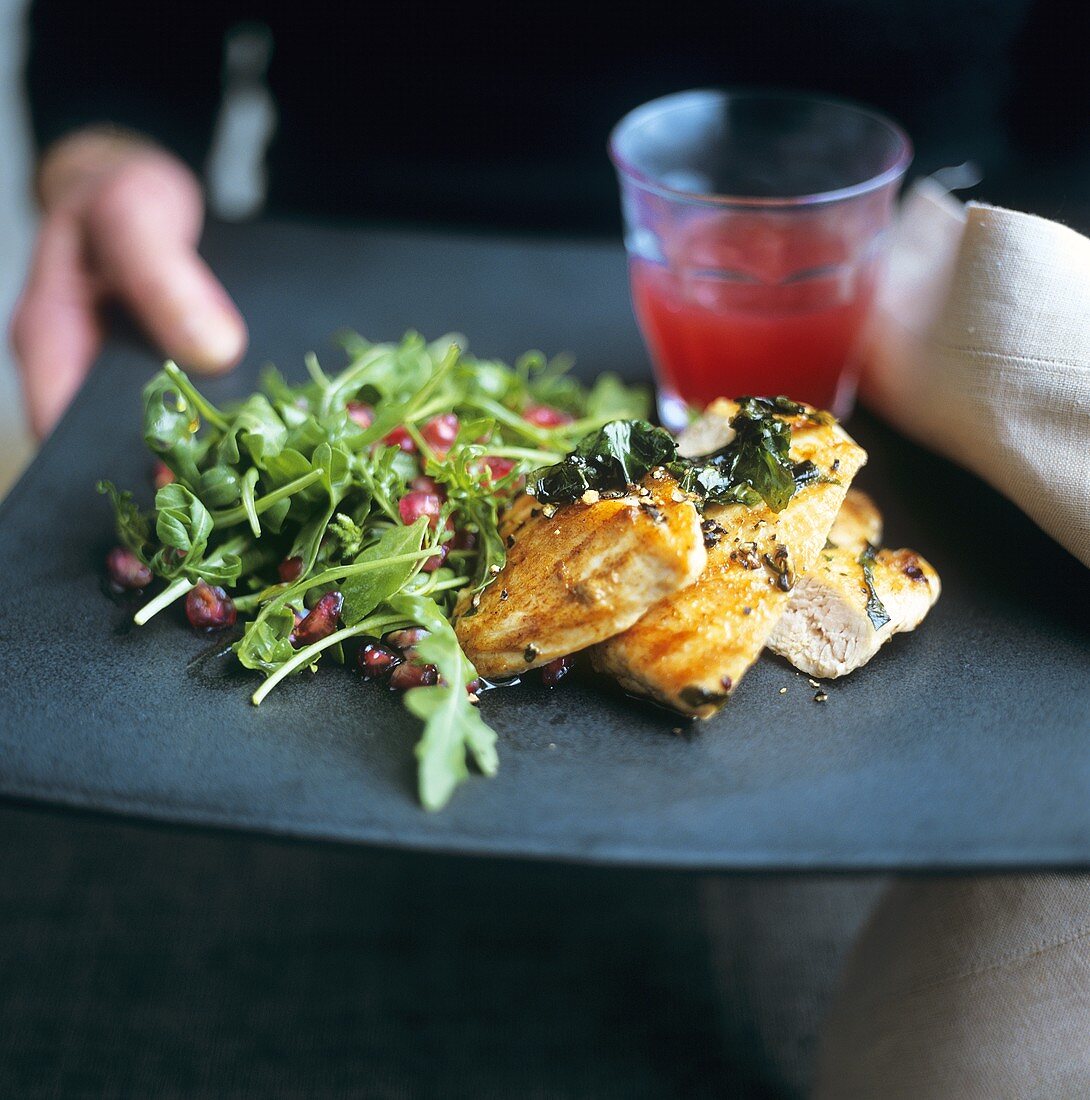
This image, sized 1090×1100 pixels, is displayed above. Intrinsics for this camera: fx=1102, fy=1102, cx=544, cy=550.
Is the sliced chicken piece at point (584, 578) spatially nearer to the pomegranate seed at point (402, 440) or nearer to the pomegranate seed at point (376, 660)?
the pomegranate seed at point (376, 660)

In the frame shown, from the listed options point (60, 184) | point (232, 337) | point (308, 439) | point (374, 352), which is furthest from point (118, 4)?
point (308, 439)

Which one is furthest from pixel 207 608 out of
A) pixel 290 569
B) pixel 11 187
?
pixel 11 187

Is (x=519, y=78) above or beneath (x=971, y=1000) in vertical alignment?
above

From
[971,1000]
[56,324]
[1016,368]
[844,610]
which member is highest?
[1016,368]

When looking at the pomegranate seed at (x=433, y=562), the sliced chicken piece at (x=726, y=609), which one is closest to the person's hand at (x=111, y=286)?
the pomegranate seed at (x=433, y=562)

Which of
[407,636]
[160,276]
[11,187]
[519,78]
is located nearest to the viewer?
[407,636]

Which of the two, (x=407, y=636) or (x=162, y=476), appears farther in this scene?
(x=162, y=476)

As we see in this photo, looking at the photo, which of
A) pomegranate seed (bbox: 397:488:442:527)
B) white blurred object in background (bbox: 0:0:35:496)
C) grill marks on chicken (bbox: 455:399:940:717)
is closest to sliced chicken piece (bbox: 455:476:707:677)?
grill marks on chicken (bbox: 455:399:940:717)

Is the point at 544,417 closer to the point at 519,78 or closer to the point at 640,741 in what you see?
the point at 640,741
